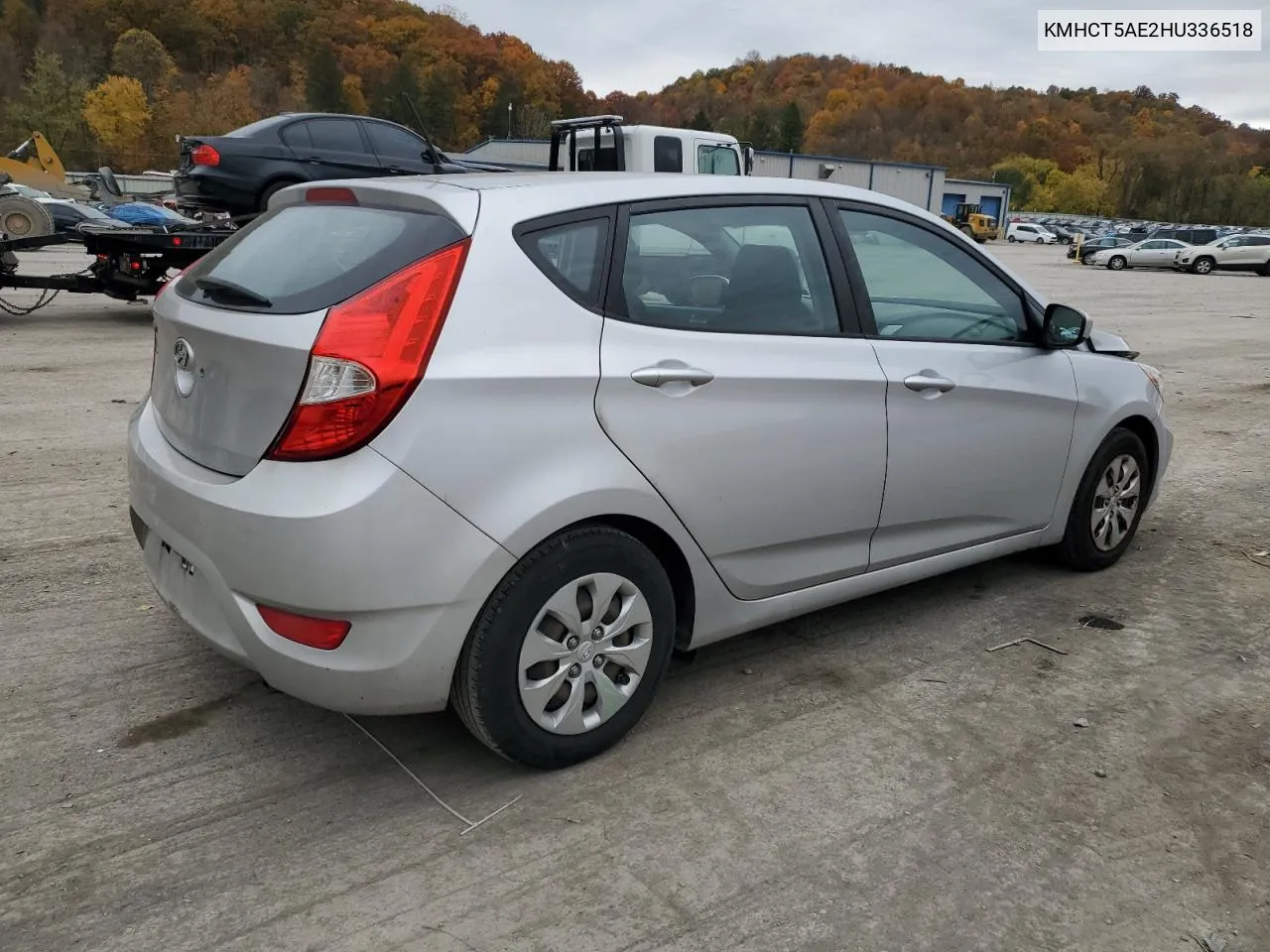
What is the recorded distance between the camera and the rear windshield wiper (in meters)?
2.65

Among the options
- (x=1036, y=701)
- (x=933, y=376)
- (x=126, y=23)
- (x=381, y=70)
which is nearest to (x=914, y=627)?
(x=1036, y=701)

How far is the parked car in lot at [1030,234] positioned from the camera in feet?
223

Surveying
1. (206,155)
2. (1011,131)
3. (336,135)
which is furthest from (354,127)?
(1011,131)

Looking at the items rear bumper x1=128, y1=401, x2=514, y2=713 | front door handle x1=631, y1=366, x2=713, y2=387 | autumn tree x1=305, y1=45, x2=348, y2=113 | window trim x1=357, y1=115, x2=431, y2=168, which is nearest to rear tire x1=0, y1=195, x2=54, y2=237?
window trim x1=357, y1=115, x2=431, y2=168

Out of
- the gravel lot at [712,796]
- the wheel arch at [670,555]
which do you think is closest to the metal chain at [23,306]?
the gravel lot at [712,796]

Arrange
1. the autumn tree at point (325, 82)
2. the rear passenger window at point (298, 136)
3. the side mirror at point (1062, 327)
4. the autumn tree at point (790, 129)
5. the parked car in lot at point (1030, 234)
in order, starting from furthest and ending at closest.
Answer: the autumn tree at point (790, 129) → the autumn tree at point (325, 82) → the parked car in lot at point (1030, 234) → the rear passenger window at point (298, 136) → the side mirror at point (1062, 327)

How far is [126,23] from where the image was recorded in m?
111

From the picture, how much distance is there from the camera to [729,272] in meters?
3.14

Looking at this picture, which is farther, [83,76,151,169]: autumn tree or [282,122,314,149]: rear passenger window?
→ [83,76,151,169]: autumn tree

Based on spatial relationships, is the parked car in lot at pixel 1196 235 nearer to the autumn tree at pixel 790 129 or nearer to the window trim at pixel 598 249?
the window trim at pixel 598 249

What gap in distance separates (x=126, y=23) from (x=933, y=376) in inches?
5206

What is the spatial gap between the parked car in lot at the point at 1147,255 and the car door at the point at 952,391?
3933 cm

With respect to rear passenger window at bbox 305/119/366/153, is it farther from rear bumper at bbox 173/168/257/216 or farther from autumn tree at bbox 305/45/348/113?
autumn tree at bbox 305/45/348/113

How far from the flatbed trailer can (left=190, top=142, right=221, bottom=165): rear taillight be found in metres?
1.22
